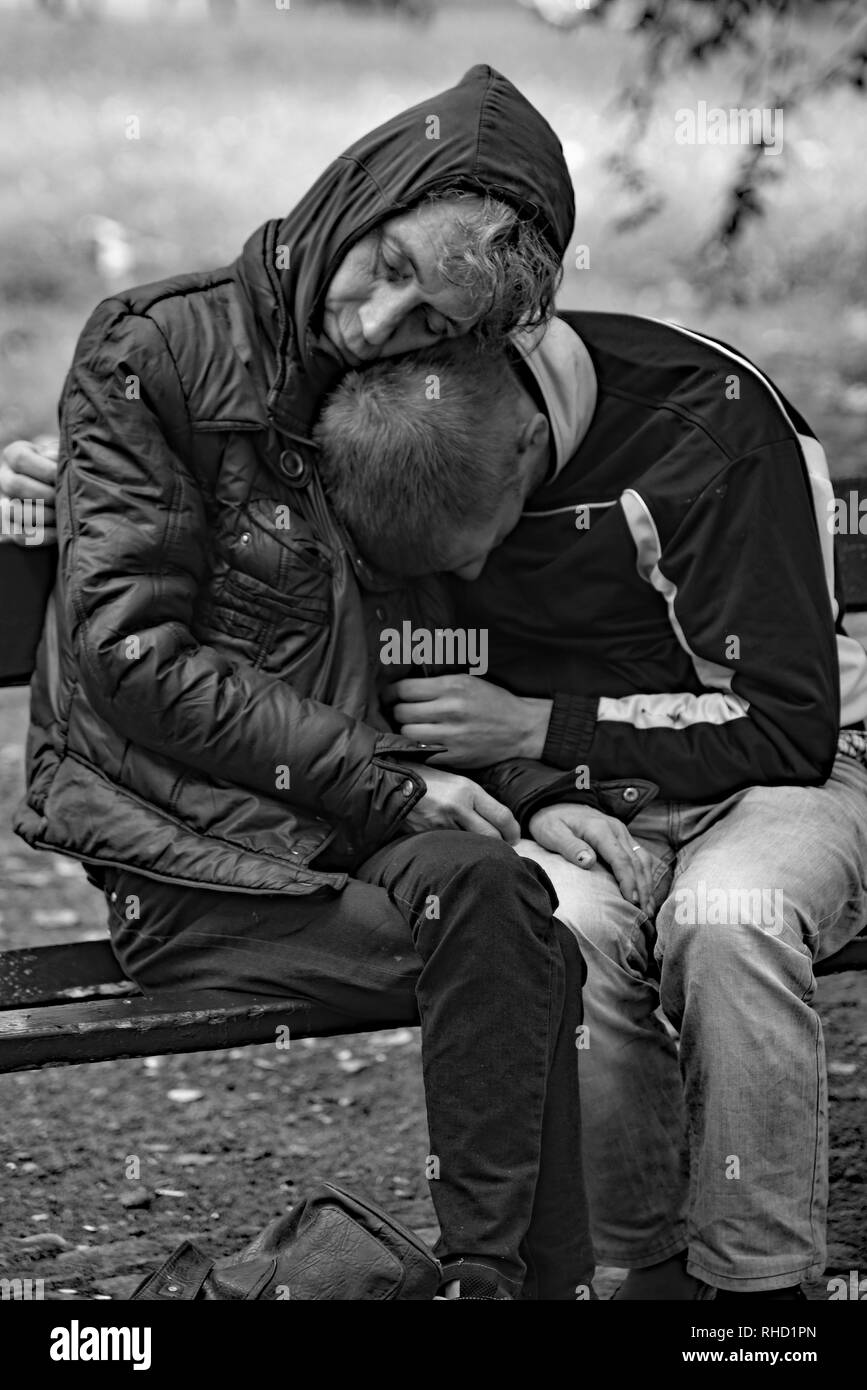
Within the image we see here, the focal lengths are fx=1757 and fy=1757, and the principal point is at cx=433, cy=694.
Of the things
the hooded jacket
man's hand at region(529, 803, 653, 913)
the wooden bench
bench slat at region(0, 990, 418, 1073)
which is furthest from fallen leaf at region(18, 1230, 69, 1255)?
man's hand at region(529, 803, 653, 913)

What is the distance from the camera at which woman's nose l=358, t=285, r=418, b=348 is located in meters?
2.53

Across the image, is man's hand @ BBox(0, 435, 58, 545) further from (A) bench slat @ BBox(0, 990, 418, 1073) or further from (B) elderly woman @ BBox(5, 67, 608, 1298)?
(A) bench slat @ BBox(0, 990, 418, 1073)

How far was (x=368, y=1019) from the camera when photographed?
257 centimetres

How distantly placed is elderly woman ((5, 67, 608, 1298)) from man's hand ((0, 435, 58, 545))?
0.12 meters

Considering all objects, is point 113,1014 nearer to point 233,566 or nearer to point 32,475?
point 233,566

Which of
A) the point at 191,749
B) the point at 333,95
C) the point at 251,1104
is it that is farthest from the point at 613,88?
the point at 191,749

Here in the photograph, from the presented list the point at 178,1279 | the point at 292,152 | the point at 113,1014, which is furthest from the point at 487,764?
the point at 292,152

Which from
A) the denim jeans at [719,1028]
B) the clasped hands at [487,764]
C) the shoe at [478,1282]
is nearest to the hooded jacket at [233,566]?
the clasped hands at [487,764]

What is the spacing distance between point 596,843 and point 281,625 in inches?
23.7

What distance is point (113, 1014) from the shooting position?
2.49m

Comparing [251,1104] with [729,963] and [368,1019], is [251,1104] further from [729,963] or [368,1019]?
[729,963]

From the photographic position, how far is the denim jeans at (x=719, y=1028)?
2.43 metres

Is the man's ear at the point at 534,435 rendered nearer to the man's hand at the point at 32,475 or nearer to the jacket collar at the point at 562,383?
the jacket collar at the point at 562,383

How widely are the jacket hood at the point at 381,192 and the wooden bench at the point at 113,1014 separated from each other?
33.9 inches
